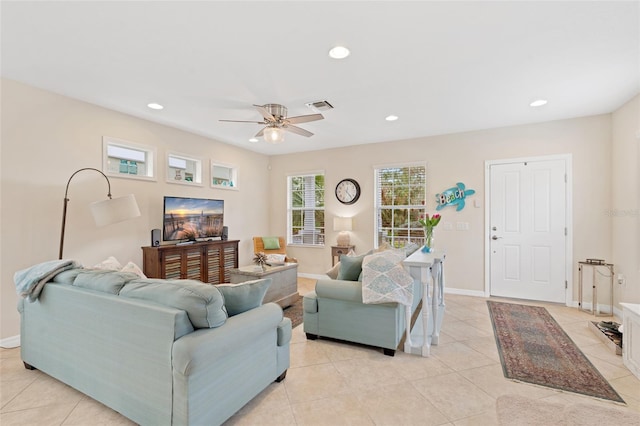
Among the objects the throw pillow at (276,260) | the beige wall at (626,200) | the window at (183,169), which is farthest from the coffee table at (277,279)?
the beige wall at (626,200)

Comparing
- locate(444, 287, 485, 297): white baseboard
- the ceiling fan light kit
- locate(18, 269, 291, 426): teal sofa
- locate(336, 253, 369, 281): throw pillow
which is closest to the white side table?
locate(444, 287, 485, 297): white baseboard

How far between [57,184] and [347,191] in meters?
4.50

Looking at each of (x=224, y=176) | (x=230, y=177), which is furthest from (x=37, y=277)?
(x=230, y=177)

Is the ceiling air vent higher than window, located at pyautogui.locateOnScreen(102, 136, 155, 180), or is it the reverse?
the ceiling air vent

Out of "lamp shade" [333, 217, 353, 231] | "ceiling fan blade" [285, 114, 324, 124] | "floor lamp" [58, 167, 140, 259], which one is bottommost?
"lamp shade" [333, 217, 353, 231]

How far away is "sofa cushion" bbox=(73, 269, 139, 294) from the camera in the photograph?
6.51 feet

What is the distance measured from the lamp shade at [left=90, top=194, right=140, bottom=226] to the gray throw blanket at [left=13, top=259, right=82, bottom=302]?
34.5 inches

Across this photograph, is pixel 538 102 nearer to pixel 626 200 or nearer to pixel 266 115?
pixel 626 200

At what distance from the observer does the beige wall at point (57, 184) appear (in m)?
3.05

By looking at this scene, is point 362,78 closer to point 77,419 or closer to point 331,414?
point 331,414

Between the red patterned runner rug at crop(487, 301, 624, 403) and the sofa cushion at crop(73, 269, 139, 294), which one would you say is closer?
the sofa cushion at crop(73, 269, 139, 294)

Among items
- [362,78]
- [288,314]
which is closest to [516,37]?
[362,78]

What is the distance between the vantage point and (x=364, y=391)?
88.3 inches

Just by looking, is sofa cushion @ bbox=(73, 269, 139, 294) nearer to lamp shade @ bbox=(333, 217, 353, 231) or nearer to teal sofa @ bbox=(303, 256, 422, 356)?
teal sofa @ bbox=(303, 256, 422, 356)
